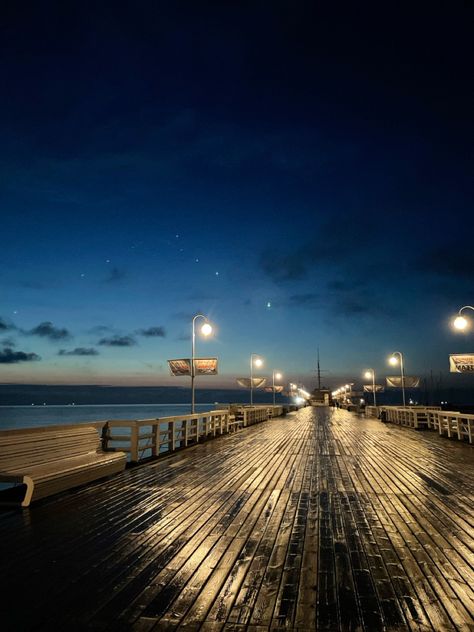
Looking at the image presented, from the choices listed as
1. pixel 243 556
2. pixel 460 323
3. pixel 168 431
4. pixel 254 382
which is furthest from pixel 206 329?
pixel 254 382

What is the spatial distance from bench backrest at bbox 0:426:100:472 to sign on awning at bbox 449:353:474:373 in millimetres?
16241

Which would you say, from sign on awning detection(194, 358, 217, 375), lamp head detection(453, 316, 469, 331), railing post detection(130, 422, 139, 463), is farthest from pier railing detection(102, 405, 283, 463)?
lamp head detection(453, 316, 469, 331)

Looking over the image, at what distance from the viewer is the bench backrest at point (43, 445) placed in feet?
20.7

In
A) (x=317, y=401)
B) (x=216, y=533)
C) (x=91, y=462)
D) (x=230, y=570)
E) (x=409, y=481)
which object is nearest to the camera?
(x=230, y=570)

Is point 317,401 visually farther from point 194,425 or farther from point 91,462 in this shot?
point 91,462

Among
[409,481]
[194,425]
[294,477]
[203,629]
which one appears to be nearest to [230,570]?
[203,629]

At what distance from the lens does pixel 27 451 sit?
6727 millimetres

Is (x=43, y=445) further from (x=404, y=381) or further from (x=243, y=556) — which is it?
(x=404, y=381)

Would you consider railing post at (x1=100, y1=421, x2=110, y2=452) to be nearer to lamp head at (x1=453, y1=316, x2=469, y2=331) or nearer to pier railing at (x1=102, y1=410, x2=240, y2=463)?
pier railing at (x1=102, y1=410, x2=240, y2=463)

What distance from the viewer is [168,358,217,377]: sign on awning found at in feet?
53.6

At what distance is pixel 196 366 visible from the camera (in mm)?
16766

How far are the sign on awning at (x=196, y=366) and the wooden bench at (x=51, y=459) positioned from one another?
7.51m

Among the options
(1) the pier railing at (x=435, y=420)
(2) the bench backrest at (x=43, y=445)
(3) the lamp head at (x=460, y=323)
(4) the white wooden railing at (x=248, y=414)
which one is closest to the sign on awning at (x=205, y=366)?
(4) the white wooden railing at (x=248, y=414)

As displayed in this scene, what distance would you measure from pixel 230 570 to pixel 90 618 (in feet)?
4.42
